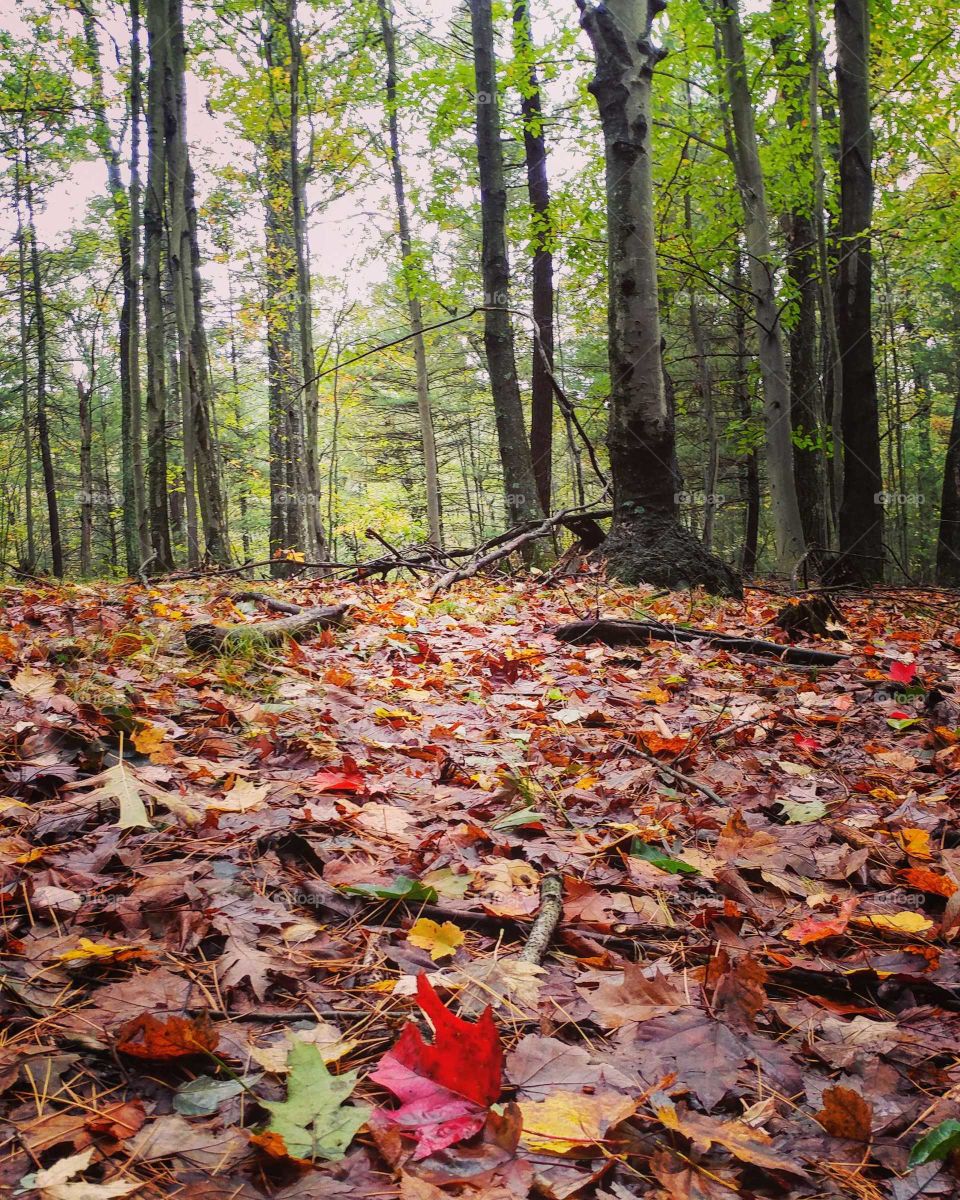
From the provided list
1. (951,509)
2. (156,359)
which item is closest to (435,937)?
(156,359)

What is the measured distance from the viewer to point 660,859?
5.84ft

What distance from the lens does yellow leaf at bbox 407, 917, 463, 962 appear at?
1.35 m

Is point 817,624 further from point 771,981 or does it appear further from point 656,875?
point 771,981

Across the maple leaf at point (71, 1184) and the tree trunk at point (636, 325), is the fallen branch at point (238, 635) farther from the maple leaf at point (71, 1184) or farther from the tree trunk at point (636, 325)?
the tree trunk at point (636, 325)

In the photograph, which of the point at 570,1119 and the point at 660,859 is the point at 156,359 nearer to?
the point at 660,859

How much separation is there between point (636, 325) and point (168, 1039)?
5668 millimetres

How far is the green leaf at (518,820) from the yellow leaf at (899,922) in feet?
2.56

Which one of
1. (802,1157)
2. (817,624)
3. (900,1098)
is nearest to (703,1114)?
(802,1157)

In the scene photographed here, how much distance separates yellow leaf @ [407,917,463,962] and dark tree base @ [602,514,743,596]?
4427 millimetres

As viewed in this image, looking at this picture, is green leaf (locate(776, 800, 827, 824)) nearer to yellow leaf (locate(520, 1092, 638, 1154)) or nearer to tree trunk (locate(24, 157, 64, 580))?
yellow leaf (locate(520, 1092, 638, 1154))

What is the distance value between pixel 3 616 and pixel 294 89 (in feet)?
30.6

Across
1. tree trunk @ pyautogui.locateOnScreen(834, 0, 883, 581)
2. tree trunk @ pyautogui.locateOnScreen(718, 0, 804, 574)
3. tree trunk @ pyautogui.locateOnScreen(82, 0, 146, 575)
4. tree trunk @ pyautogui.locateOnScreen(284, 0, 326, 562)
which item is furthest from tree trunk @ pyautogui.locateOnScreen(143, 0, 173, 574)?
tree trunk @ pyautogui.locateOnScreen(834, 0, 883, 581)

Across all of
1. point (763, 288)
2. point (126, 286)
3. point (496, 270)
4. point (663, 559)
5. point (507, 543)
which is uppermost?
point (126, 286)

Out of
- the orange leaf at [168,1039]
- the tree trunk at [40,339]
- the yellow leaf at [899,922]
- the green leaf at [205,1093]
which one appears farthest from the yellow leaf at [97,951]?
the tree trunk at [40,339]
